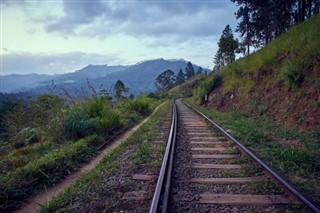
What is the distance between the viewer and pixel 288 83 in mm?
9484

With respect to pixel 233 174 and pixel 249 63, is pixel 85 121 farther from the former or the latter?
pixel 249 63

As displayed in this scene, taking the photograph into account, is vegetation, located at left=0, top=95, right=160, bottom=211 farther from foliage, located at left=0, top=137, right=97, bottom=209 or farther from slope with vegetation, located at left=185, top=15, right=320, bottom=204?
slope with vegetation, located at left=185, top=15, right=320, bottom=204

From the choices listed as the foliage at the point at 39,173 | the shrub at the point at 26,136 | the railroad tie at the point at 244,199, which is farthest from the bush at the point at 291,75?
the shrub at the point at 26,136

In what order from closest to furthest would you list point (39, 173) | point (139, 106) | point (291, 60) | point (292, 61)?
point (39, 173) < point (292, 61) < point (291, 60) < point (139, 106)

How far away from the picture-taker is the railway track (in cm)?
326

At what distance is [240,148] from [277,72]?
271 inches

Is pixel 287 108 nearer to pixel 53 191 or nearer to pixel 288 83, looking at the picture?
pixel 288 83

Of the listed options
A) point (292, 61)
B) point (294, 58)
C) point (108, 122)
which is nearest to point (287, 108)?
point (292, 61)

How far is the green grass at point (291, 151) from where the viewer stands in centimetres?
409

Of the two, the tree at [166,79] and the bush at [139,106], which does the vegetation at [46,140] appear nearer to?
the bush at [139,106]

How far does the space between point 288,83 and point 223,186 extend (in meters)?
7.16

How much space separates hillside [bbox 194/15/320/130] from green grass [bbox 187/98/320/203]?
0.64 meters

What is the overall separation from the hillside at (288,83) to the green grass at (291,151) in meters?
0.64

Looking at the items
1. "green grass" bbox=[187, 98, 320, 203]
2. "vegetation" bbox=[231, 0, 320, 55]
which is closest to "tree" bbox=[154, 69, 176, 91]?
"vegetation" bbox=[231, 0, 320, 55]
